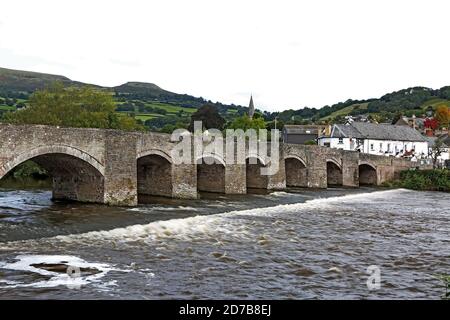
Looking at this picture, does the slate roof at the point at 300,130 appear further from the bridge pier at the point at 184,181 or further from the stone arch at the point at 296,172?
the bridge pier at the point at 184,181

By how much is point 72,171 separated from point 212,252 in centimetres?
1221

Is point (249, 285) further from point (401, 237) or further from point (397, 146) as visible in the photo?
point (397, 146)

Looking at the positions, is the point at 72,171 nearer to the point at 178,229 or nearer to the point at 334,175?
the point at 178,229

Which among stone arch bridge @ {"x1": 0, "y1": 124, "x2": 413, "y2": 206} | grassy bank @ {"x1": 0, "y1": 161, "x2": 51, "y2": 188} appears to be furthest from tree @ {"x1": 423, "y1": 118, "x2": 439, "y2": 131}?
grassy bank @ {"x1": 0, "y1": 161, "x2": 51, "y2": 188}

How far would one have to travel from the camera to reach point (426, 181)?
48.4 metres

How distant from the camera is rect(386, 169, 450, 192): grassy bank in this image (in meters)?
47.5

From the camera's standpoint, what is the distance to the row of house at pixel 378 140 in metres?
64.7

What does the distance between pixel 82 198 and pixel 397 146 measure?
56687 mm

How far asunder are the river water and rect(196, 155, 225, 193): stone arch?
23.4 ft

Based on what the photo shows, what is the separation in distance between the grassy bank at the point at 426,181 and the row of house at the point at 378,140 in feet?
46.0

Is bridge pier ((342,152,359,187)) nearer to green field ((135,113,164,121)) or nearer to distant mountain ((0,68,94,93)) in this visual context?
green field ((135,113,164,121))

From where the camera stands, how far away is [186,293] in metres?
10.2

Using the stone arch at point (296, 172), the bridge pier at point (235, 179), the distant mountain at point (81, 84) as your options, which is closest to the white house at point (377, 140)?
the stone arch at point (296, 172)
